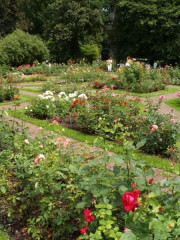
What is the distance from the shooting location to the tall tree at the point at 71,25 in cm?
3048

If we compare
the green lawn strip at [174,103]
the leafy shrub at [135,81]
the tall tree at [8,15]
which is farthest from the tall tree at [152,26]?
the green lawn strip at [174,103]

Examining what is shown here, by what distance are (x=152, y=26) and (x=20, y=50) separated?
39.6ft

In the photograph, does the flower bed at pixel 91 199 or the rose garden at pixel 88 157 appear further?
the rose garden at pixel 88 157

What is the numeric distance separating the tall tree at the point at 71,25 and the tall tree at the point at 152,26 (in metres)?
3.68

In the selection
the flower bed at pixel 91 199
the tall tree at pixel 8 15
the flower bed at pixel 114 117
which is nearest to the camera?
the flower bed at pixel 91 199

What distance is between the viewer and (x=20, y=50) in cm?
2233

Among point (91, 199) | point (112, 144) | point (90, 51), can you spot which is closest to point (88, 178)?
point (91, 199)

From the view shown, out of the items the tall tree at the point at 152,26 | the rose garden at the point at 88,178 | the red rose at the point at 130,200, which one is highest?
the tall tree at the point at 152,26

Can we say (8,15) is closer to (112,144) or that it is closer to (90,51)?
(90,51)

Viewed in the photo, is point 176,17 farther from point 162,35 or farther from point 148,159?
point 148,159

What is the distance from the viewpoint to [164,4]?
25906mm

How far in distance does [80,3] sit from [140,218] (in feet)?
108

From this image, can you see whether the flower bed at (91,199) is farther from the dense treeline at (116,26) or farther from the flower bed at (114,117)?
the dense treeline at (116,26)

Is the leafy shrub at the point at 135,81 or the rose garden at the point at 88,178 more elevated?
the rose garden at the point at 88,178
